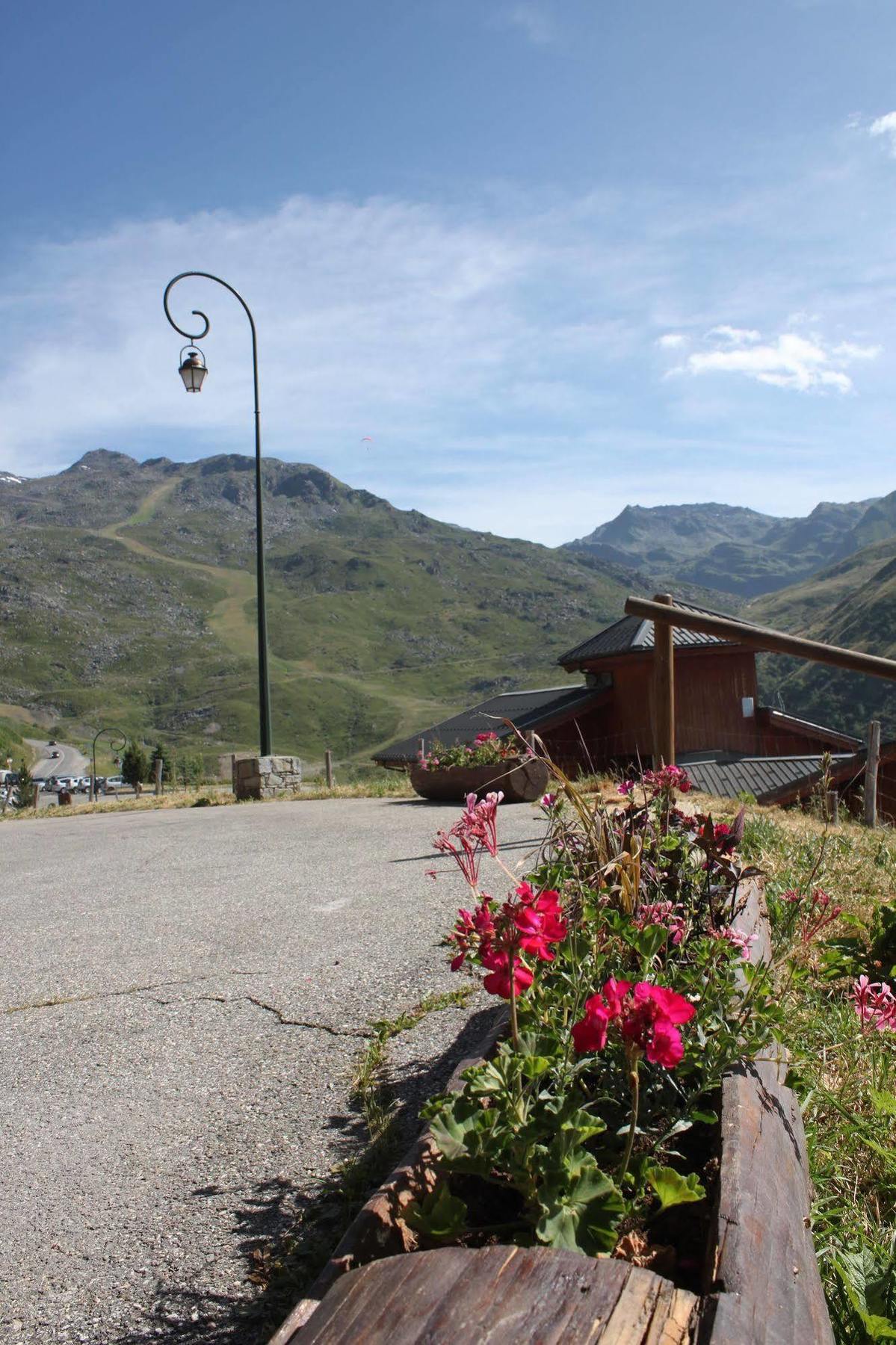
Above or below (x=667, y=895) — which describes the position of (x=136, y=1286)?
below

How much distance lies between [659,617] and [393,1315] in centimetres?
275

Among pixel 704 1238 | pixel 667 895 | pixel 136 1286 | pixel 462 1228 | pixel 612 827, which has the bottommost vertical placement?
pixel 136 1286

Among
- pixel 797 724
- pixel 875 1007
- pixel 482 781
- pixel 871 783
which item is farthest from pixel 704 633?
pixel 797 724

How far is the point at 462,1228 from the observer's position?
1398 mm

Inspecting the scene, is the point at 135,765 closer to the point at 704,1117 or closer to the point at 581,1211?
the point at 704,1117

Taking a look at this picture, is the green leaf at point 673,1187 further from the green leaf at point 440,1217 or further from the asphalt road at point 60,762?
the asphalt road at point 60,762

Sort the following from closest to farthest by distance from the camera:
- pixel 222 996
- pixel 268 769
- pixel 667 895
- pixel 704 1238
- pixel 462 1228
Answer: pixel 462 1228, pixel 704 1238, pixel 667 895, pixel 222 996, pixel 268 769

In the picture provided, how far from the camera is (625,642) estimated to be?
18.0 meters

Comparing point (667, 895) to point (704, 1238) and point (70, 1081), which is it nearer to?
point (704, 1238)

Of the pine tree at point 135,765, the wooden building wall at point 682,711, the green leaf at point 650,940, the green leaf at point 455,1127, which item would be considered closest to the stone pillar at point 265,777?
the wooden building wall at point 682,711

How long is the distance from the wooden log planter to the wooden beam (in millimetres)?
1869

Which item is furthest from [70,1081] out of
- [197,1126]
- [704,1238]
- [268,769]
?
[268,769]

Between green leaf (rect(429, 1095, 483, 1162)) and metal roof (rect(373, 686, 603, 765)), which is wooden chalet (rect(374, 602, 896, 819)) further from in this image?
green leaf (rect(429, 1095, 483, 1162))

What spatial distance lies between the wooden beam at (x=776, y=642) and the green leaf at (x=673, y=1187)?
1.75 metres
